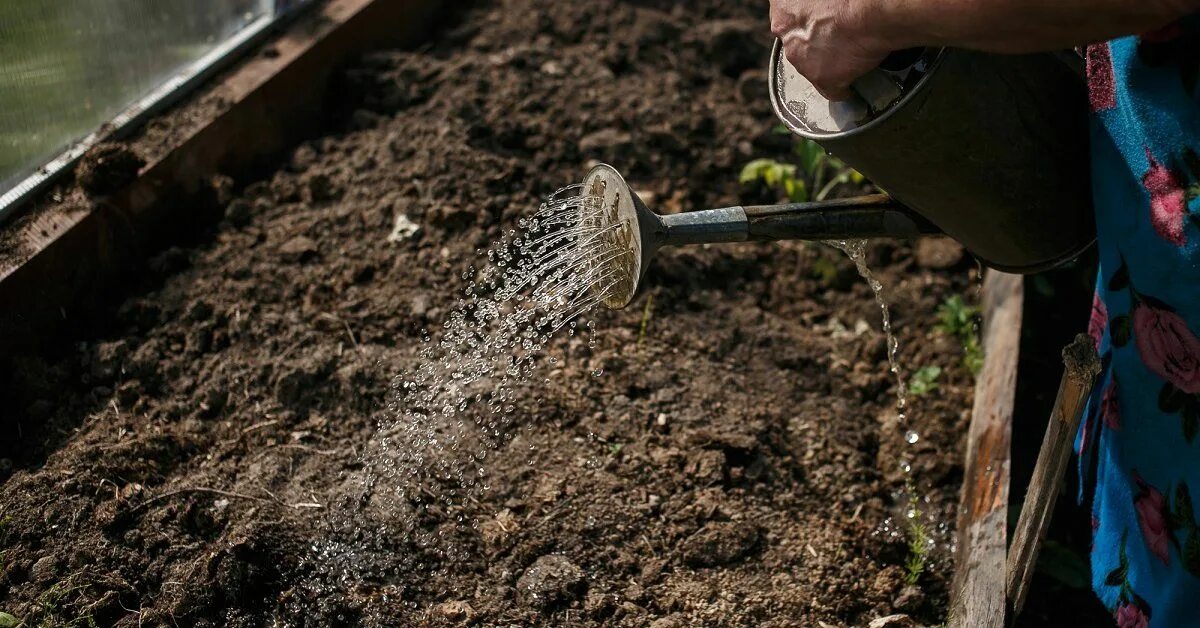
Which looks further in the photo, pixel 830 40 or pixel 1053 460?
pixel 1053 460

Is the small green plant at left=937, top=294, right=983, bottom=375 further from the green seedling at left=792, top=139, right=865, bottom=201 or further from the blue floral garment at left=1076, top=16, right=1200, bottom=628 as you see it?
the blue floral garment at left=1076, top=16, right=1200, bottom=628

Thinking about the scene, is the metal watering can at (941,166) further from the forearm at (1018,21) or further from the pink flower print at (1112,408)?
the pink flower print at (1112,408)

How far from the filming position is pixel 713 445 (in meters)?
2.38

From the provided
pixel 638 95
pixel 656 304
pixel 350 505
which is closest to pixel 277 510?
pixel 350 505

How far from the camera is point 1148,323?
5.28 ft

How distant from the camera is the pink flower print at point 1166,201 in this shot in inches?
58.1

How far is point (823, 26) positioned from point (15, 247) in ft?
6.00

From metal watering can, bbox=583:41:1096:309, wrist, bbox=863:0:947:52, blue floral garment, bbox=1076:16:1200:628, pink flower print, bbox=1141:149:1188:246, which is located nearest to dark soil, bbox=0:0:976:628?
blue floral garment, bbox=1076:16:1200:628

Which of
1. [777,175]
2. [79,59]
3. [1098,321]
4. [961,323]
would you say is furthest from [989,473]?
[79,59]

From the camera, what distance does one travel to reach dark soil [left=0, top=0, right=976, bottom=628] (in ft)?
6.74

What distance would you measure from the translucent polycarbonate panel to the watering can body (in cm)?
177

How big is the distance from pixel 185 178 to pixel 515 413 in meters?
1.13

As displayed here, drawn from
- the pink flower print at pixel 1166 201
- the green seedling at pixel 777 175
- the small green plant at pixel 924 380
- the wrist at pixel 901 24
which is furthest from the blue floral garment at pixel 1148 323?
the green seedling at pixel 777 175

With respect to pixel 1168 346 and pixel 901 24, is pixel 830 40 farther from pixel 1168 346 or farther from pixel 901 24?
pixel 1168 346
